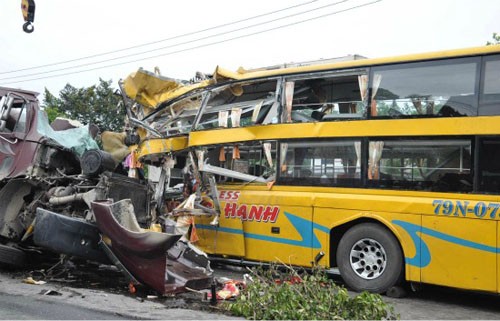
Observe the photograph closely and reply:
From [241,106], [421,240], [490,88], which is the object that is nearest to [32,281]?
[241,106]

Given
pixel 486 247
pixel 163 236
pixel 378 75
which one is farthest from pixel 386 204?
pixel 163 236

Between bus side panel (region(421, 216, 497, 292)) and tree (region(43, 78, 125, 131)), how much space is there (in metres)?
29.0

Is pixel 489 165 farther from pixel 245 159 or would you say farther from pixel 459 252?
pixel 245 159

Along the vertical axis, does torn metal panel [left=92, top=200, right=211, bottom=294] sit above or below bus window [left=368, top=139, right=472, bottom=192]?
below

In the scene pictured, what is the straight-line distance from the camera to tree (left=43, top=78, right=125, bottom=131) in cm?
3400

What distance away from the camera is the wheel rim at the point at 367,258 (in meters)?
7.22

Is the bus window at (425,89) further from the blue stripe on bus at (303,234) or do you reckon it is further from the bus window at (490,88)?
the blue stripe on bus at (303,234)

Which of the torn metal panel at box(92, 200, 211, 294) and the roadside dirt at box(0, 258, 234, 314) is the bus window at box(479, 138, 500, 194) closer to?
the roadside dirt at box(0, 258, 234, 314)

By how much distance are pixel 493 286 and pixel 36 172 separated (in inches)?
269

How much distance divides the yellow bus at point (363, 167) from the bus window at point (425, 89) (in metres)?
0.01

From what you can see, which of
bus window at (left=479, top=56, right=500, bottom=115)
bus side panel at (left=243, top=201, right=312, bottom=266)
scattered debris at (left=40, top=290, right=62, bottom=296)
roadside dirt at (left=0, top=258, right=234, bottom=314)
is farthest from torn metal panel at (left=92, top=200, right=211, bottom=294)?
bus window at (left=479, top=56, right=500, bottom=115)

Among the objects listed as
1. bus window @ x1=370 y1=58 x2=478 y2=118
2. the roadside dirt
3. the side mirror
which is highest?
bus window @ x1=370 y1=58 x2=478 y2=118

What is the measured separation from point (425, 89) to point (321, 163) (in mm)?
1873

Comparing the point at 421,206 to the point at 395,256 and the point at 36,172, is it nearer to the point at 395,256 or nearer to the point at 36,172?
the point at 395,256
